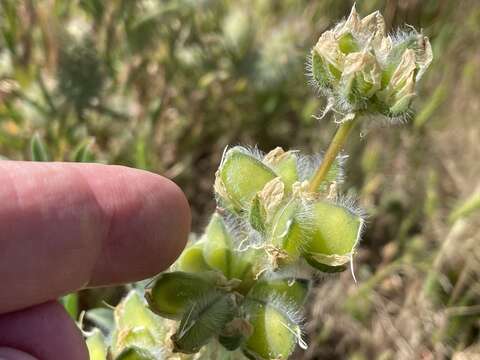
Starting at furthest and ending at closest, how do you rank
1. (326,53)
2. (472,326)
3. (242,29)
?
(242,29) → (472,326) → (326,53)

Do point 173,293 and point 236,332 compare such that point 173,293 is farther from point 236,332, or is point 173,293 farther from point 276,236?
point 276,236

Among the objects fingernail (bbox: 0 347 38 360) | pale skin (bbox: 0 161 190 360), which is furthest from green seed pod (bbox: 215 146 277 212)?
fingernail (bbox: 0 347 38 360)

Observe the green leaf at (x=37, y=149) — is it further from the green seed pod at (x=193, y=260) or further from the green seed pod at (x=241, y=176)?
the green seed pod at (x=241, y=176)

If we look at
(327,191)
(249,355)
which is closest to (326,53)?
(327,191)

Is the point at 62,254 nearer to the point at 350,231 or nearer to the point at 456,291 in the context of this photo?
the point at 350,231

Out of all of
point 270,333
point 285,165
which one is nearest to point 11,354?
point 270,333

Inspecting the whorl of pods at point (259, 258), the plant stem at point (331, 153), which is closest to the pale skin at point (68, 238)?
the whorl of pods at point (259, 258)

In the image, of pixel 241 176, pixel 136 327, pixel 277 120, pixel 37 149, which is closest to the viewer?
pixel 241 176
